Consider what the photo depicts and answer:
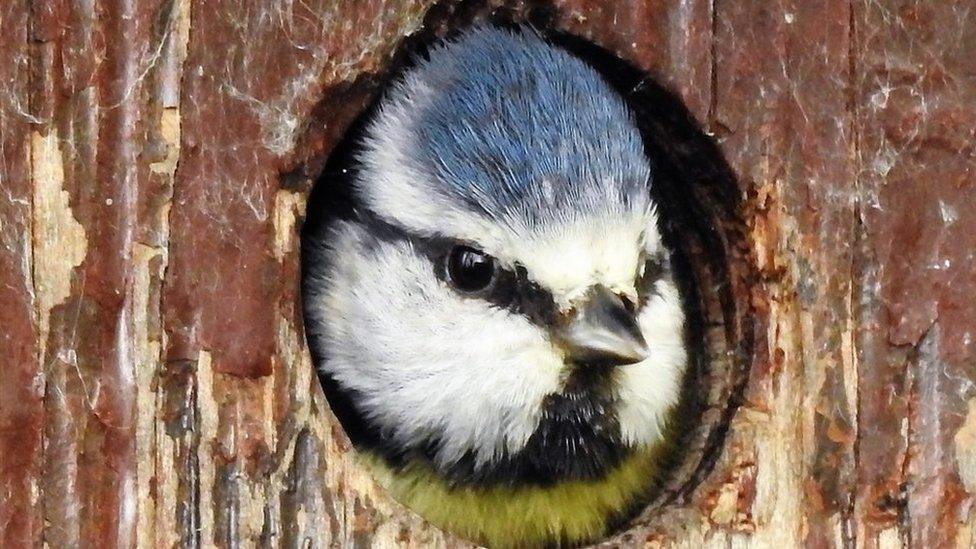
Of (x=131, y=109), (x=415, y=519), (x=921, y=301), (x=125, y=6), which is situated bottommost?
(x=415, y=519)

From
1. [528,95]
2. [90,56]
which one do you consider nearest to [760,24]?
[528,95]

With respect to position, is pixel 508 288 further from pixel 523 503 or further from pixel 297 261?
pixel 523 503

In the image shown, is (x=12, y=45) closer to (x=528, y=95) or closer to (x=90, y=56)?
(x=90, y=56)

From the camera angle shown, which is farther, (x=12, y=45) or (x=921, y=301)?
(x=921, y=301)

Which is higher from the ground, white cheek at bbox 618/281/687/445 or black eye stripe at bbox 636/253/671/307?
black eye stripe at bbox 636/253/671/307

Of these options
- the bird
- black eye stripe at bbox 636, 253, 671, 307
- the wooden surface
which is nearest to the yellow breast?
the bird

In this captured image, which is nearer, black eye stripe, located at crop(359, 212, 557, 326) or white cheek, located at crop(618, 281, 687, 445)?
black eye stripe, located at crop(359, 212, 557, 326)

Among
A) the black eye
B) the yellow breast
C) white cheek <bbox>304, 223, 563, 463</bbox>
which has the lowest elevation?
the yellow breast

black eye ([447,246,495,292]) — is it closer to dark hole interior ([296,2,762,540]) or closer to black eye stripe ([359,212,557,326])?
black eye stripe ([359,212,557,326])
